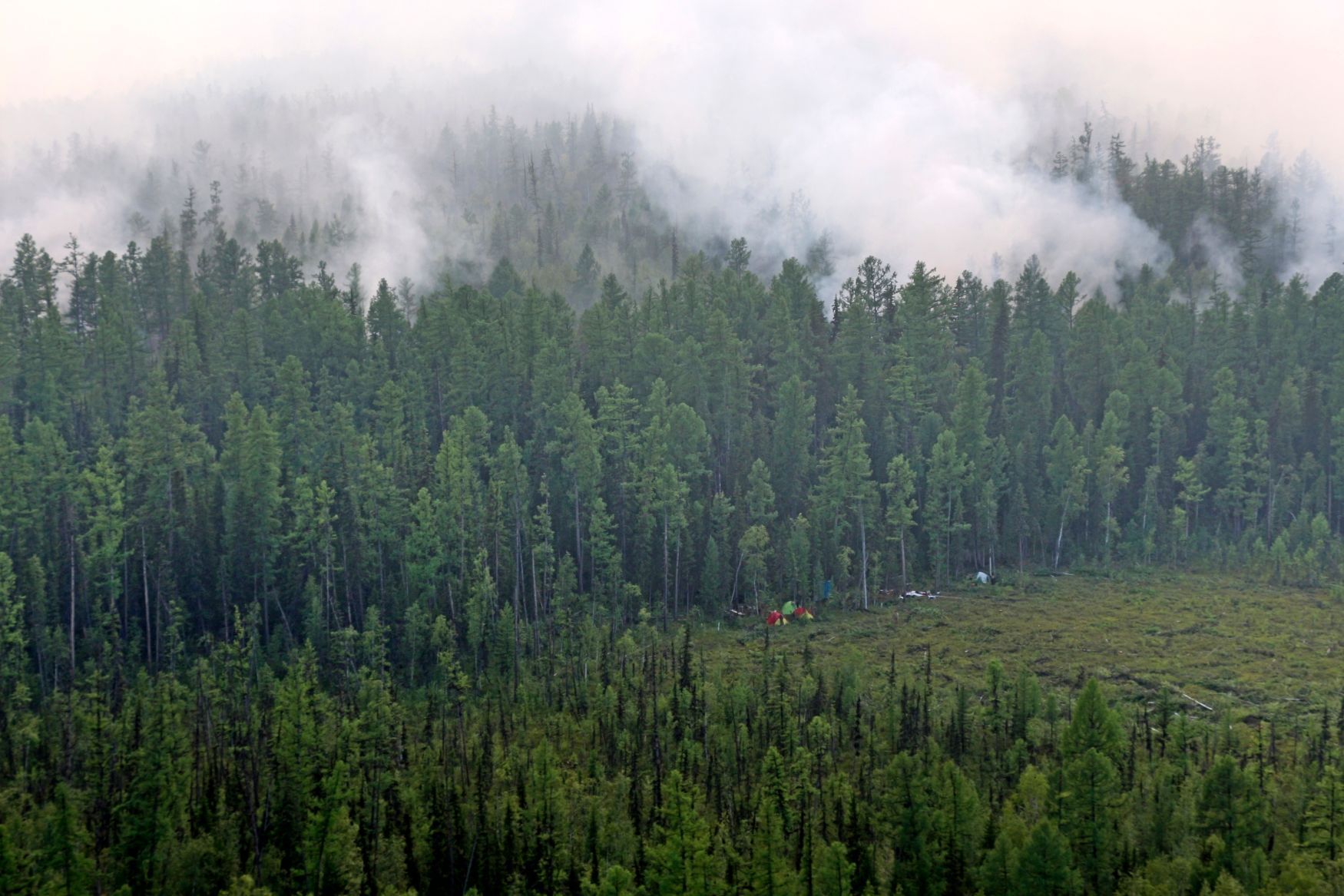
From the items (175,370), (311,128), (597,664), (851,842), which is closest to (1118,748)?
(851,842)

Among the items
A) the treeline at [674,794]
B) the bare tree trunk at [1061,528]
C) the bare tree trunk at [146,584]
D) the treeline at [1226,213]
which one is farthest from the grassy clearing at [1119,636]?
the treeline at [1226,213]

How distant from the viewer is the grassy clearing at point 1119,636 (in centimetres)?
5981

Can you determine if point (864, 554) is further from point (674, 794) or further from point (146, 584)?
point (674, 794)

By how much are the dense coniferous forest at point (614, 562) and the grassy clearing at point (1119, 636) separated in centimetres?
269

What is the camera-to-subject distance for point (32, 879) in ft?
109

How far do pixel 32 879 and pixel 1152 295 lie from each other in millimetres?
113213

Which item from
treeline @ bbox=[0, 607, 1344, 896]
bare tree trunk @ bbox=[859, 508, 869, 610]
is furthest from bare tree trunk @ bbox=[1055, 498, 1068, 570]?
treeline @ bbox=[0, 607, 1344, 896]

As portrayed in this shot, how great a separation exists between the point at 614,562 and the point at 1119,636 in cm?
3154

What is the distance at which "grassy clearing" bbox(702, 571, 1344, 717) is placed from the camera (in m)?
59.8

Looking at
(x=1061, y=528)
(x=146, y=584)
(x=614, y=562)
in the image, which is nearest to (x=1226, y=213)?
(x=1061, y=528)

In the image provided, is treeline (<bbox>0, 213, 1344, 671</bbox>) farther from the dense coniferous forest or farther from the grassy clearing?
the grassy clearing

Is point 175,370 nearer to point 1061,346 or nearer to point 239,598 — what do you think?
point 239,598

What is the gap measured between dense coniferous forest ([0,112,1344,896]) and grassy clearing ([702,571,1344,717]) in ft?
8.81

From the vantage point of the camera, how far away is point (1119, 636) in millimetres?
69250
